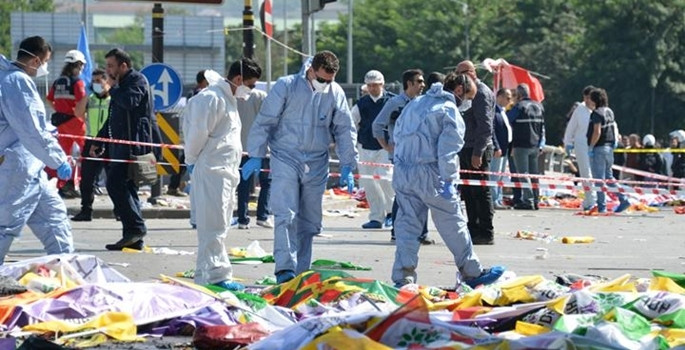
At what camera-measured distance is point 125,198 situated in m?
15.8

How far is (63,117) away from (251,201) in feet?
10.1

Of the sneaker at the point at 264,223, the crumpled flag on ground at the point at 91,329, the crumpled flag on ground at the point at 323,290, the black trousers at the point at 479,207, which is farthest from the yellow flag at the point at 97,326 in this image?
the sneaker at the point at 264,223

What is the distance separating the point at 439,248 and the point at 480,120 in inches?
51.5

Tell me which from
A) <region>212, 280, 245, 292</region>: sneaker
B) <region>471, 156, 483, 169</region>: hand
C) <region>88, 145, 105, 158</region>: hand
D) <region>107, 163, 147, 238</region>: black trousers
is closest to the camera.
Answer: <region>212, 280, 245, 292</region>: sneaker

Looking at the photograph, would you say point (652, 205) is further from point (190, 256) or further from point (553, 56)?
point (553, 56)

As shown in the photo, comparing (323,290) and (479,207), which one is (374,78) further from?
(323,290)

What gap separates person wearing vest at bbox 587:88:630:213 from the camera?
78.8ft

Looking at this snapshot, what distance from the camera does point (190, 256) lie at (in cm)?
1559

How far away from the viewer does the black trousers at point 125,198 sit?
15.7m

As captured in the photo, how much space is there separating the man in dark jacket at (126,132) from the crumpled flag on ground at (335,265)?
2316 millimetres

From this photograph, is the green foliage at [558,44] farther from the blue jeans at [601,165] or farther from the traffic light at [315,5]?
the traffic light at [315,5]

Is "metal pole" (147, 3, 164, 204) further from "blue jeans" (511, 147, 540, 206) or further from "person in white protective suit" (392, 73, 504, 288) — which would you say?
"person in white protective suit" (392, 73, 504, 288)

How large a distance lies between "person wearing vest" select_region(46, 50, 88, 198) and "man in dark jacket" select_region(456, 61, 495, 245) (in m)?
5.18

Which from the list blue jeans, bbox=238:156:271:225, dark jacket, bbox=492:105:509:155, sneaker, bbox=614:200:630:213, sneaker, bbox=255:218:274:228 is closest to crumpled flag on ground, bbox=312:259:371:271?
blue jeans, bbox=238:156:271:225
